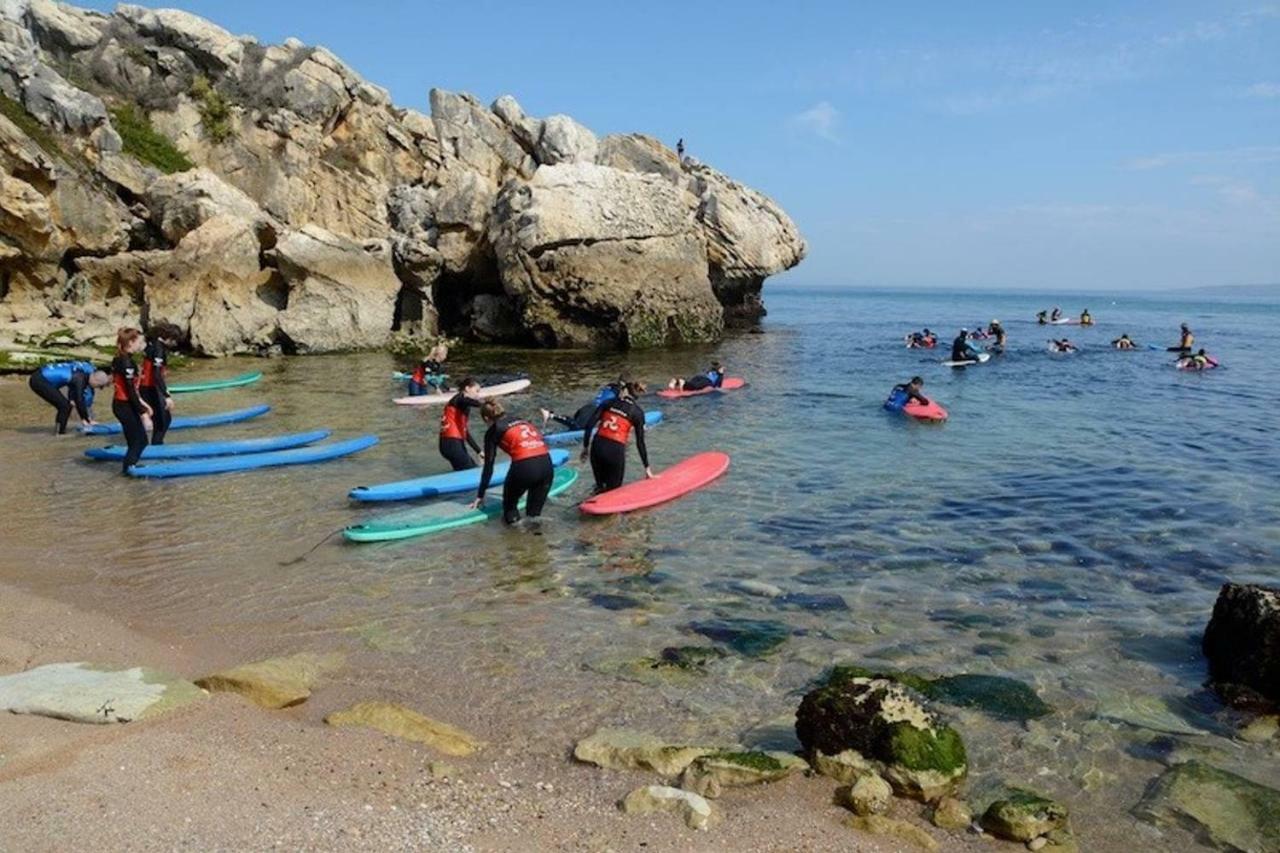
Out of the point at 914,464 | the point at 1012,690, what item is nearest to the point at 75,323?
the point at 914,464

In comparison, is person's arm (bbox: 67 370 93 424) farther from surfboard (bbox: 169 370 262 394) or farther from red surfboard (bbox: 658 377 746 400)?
red surfboard (bbox: 658 377 746 400)

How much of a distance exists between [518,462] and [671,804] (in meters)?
6.21

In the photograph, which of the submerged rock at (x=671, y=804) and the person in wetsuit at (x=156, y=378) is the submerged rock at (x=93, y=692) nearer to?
the submerged rock at (x=671, y=804)

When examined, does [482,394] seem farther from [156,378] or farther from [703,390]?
[156,378]

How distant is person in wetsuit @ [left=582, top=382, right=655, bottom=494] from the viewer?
38.6 ft

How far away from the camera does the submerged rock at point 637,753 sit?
543 centimetres

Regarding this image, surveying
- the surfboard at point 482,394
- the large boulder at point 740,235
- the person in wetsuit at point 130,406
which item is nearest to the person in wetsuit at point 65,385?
the person in wetsuit at point 130,406

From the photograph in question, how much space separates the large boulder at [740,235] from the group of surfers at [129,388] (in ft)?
93.2

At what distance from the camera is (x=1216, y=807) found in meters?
5.21

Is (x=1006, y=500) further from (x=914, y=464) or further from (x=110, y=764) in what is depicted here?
(x=110, y=764)

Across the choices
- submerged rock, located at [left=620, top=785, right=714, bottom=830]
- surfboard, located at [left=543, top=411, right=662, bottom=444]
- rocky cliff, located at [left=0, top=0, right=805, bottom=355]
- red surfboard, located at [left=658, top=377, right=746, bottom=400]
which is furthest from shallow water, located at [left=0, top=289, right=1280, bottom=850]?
rocky cliff, located at [left=0, top=0, right=805, bottom=355]

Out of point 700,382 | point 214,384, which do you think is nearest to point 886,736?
point 700,382

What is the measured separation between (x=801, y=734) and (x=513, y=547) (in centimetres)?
507

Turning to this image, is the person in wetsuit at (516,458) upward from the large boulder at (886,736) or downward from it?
upward
